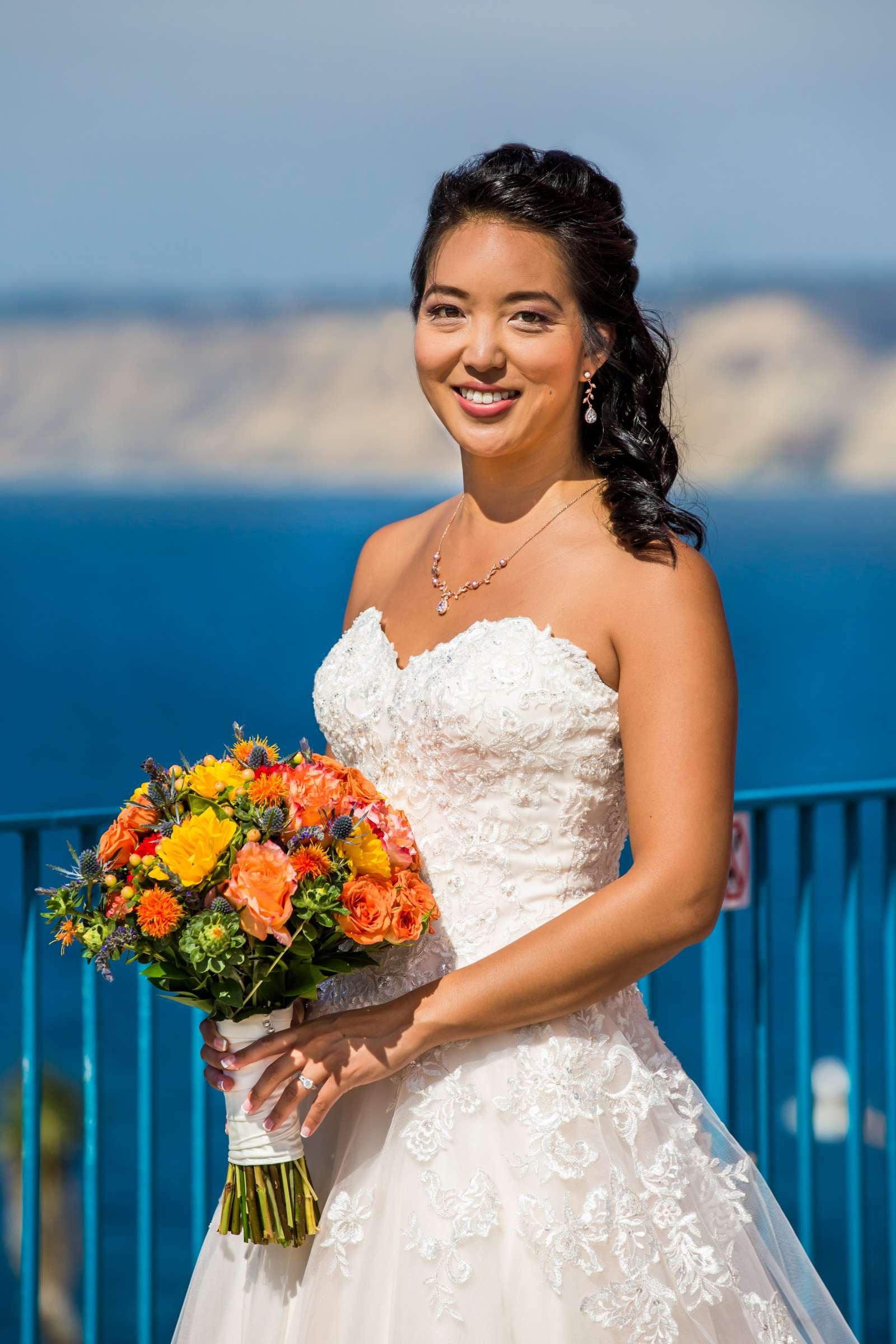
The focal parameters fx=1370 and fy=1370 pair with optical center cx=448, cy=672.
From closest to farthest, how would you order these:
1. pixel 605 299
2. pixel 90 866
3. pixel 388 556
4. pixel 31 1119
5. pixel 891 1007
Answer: pixel 90 866, pixel 605 299, pixel 388 556, pixel 31 1119, pixel 891 1007

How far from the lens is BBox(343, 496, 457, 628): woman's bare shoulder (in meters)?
2.07

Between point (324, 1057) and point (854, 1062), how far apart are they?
1.83m

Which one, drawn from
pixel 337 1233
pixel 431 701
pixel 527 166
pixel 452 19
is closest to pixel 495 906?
pixel 431 701

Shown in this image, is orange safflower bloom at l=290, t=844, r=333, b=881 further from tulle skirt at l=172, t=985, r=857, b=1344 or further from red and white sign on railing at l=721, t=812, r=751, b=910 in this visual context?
red and white sign on railing at l=721, t=812, r=751, b=910

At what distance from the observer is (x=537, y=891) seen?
1698mm

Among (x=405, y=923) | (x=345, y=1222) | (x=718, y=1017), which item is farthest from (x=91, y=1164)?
(x=405, y=923)

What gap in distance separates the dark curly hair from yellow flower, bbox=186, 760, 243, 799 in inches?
21.8

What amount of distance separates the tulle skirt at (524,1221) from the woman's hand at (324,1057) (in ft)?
0.29

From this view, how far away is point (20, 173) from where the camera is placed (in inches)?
282

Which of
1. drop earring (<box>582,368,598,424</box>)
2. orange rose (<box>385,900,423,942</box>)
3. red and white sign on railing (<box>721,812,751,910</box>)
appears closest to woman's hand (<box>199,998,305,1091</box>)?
orange rose (<box>385,900,423,942</box>)

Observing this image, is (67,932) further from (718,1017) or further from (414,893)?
(718,1017)

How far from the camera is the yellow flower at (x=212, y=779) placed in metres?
1.55

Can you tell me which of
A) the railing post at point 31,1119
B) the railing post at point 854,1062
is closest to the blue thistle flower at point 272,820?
the railing post at point 31,1119

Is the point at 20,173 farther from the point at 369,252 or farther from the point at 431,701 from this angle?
the point at 431,701
